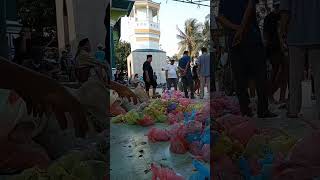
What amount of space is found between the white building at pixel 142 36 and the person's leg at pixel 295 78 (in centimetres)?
358

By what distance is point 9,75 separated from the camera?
6.93 ft


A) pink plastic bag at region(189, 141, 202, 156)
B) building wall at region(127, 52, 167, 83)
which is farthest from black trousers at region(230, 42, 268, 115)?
building wall at region(127, 52, 167, 83)

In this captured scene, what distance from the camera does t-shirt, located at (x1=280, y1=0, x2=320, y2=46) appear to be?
7.04 feet

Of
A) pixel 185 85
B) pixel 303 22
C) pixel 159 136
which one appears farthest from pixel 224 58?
pixel 185 85

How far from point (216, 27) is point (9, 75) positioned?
3.96 feet

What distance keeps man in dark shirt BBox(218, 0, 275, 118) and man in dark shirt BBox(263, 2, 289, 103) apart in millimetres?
44

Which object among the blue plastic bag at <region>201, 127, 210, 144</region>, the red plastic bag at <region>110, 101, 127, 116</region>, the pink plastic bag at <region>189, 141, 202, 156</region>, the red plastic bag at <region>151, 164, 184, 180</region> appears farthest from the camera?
the red plastic bag at <region>110, 101, 127, 116</region>

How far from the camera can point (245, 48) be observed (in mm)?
2436

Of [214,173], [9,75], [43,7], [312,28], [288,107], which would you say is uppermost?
[43,7]

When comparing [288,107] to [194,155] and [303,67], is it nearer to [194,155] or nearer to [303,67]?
[303,67]

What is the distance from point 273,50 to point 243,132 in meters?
0.53

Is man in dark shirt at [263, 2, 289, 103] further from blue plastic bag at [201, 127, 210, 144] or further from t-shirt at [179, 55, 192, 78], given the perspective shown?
t-shirt at [179, 55, 192, 78]

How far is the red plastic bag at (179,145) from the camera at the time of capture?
15.2 ft

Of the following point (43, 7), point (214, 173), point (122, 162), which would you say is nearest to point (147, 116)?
point (122, 162)
